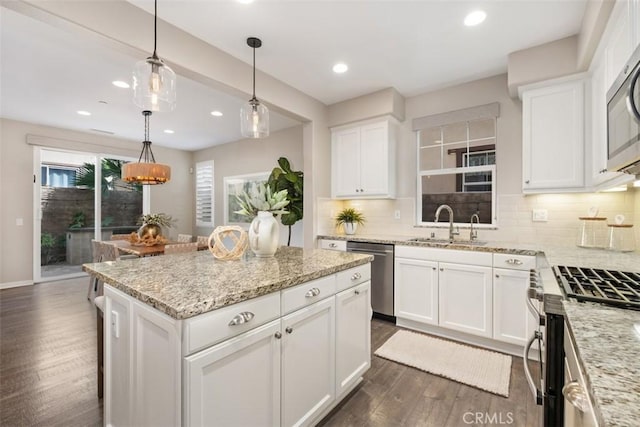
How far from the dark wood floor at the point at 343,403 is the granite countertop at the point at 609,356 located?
1.26 metres

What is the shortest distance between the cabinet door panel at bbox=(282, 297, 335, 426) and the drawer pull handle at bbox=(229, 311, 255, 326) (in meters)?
0.24

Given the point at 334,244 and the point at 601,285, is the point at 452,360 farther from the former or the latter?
the point at 334,244

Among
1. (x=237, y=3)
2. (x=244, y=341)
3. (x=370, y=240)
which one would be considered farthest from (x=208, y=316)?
(x=370, y=240)

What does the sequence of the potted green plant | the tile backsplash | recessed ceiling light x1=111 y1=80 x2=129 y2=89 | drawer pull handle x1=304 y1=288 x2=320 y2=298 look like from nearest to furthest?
drawer pull handle x1=304 y1=288 x2=320 y2=298 → the tile backsplash → recessed ceiling light x1=111 y1=80 x2=129 y2=89 → the potted green plant

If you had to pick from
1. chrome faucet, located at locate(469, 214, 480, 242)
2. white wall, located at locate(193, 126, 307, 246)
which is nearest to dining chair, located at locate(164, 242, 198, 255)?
white wall, located at locate(193, 126, 307, 246)

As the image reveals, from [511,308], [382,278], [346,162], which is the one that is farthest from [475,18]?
[382,278]

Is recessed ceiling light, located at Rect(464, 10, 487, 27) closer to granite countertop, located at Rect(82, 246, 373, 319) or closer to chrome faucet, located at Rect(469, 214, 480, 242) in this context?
chrome faucet, located at Rect(469, 214, 480, 242)

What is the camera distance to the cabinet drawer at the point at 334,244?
141 inches

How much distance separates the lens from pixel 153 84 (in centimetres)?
173

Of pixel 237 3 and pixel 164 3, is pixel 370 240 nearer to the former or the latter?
pixel 237 3

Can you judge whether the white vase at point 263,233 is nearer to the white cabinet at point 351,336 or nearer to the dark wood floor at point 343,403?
the white cabinet at point 351,336

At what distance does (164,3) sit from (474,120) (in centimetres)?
321

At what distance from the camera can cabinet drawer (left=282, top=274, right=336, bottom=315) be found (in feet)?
4.67

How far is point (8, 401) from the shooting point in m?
1.91
